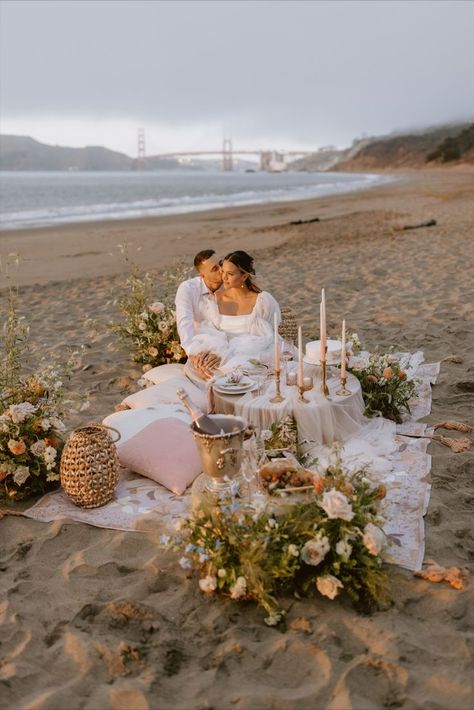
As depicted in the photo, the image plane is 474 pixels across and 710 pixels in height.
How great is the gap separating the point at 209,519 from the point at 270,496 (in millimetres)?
383

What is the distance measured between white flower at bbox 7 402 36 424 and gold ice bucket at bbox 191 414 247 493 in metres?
1.19

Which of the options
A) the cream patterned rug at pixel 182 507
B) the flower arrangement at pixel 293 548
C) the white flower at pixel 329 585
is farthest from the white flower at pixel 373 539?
the cream patterned rug at pixel 182 507

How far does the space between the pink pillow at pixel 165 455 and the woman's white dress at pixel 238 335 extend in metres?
0.85

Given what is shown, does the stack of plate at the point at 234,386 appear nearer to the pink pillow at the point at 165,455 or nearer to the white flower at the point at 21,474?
the pink pillow at the point at 165,455

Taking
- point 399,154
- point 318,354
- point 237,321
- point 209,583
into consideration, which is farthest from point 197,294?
point 399,154

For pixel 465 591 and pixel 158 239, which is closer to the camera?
pixel 465 591

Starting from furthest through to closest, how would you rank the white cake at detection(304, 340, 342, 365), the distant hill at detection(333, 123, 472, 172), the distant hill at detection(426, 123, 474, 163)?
the distant hill at detection(333, 123, 472, 172) < the distant hill at detection(426, 123, 474, 163) < the white cake at detection(304, 340, 342, 365)

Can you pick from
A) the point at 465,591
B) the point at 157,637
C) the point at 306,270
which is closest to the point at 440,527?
the point at 465,591

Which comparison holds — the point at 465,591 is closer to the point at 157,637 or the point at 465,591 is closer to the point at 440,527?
the point at 440,527

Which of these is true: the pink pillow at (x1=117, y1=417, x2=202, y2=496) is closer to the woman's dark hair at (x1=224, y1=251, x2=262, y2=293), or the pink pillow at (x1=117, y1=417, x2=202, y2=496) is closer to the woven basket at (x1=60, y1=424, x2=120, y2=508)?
the woven basket at (x1=60, y1=424, x2=120, y2=508)

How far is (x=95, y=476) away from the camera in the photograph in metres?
3.81

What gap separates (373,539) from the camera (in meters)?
2.83

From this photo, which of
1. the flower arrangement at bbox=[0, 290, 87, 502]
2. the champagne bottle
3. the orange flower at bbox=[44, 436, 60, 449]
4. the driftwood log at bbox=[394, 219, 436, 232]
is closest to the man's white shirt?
the flower arrangement at bbox=[0, 290, 87, 502]

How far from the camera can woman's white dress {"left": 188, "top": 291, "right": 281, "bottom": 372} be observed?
518 cm
